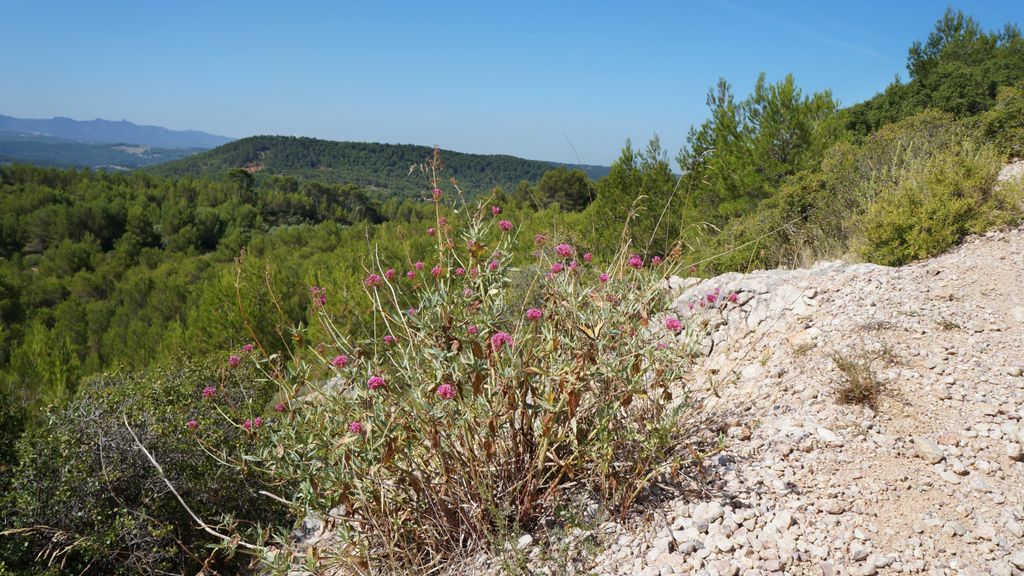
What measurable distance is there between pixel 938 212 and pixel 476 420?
513 cm

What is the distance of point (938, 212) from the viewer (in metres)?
4.91

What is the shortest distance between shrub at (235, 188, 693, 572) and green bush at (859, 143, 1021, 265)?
3.92 meters

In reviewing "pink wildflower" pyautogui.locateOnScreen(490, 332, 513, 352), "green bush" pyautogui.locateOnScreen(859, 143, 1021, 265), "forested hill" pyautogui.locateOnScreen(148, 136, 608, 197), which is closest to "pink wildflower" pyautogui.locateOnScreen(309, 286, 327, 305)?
"pink wildflower" pyautogui.locateOnScreen(490, 332, 513, 352)

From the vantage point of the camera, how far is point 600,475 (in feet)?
7.98

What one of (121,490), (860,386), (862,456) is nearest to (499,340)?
(862,456)

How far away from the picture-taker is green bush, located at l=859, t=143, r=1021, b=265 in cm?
485

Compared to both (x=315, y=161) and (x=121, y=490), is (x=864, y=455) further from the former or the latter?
(x=315, y=161)

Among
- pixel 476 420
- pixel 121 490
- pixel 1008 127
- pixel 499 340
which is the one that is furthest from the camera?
pixel 1008 127

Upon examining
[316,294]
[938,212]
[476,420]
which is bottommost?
[476,420]

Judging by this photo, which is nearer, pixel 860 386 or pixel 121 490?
pixel 860 386

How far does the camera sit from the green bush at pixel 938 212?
4.85m

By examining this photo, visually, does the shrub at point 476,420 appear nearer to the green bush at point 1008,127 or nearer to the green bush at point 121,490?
the green bush at point 121,490

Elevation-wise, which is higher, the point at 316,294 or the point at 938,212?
the point at 938,212

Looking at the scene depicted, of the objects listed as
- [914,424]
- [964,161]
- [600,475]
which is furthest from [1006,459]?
[964,161]
